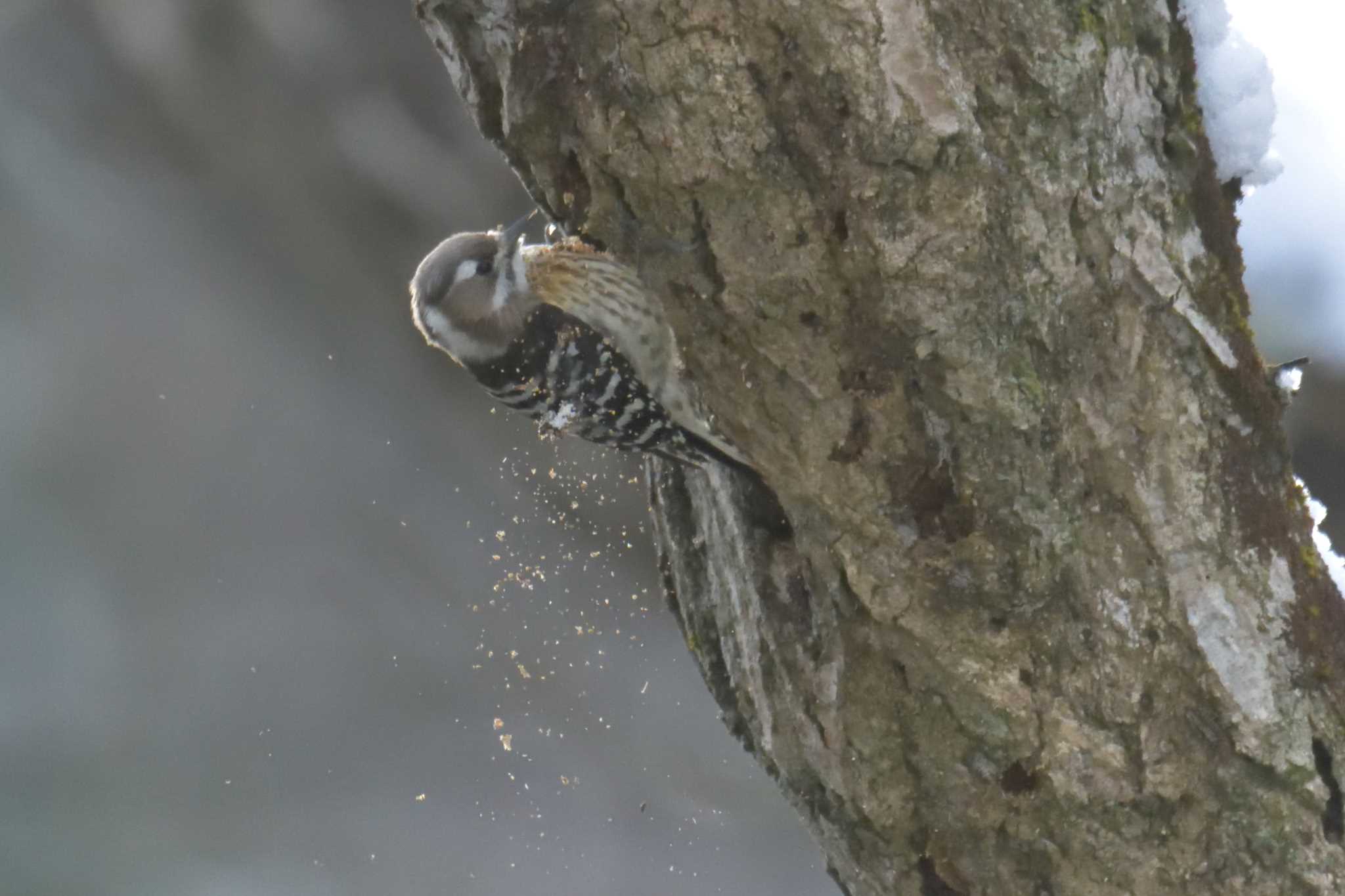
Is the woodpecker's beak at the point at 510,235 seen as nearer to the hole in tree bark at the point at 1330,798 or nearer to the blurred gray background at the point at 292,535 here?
the blurred gray background at the point at 292,535

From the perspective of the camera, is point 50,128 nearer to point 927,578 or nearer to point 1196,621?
point 927,578

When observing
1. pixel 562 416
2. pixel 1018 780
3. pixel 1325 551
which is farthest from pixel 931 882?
pixel 562 416

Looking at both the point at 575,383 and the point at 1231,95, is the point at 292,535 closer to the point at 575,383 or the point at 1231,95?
the point at 575,383

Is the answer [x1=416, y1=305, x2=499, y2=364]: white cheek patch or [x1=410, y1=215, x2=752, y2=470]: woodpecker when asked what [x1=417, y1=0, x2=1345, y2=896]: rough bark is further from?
[x1=416, y1=305, x2=499, y2=364]: white cheek patch

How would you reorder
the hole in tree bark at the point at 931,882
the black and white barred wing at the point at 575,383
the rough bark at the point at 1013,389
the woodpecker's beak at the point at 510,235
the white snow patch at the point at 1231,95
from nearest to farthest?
the rough bark at the point at 1013,389 < the white snow patch at the point at 1231,95 < the hole in tree bark at the point at 931,882 < the black and white barred wing at the point at 575,383 < the woodpecker's beak at the point at 510,235

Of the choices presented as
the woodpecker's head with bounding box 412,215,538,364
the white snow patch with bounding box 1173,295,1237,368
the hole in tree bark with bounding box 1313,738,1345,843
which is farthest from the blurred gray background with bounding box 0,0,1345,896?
the hole in tree bark with bounding box 1313,738,1345,843

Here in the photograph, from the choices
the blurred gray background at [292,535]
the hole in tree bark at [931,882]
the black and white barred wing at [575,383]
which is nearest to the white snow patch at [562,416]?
the black and white barred wing at [575,383]

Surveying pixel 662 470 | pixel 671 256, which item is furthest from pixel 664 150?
pixel 662 470
